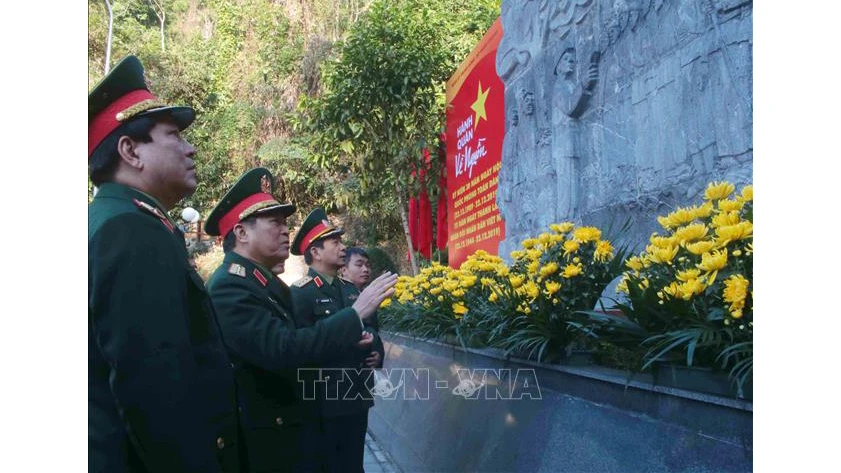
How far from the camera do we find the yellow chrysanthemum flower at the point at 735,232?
66.4 inches

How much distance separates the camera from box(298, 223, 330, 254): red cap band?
3242 millimetres

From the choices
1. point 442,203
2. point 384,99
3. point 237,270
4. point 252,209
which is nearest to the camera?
point 237,270

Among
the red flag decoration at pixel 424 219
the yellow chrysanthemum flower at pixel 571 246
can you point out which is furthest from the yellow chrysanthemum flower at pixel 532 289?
the red flag decoration at pixel 424 219

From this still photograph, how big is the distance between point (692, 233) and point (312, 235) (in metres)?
1.86

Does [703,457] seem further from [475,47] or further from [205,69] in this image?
[475,47]

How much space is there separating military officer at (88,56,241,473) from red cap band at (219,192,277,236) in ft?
2.54

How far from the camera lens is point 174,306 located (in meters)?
1.28

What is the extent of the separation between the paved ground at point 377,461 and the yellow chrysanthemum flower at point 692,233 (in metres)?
2.39

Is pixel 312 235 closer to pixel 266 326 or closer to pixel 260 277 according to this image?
pixel 260 277

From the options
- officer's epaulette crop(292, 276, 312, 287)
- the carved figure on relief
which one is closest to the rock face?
the carved figure on relief

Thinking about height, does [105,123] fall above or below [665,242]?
above

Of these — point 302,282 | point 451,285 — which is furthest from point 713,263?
point 451,285

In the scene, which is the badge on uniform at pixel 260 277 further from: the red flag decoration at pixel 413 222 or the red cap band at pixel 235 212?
the red flag decoration at pixel 413 222

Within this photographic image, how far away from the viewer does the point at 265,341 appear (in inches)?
78.8
